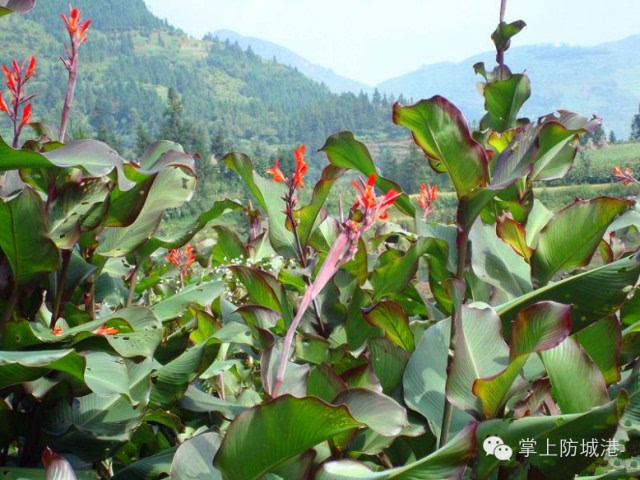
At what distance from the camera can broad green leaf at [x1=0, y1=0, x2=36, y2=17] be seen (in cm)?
99

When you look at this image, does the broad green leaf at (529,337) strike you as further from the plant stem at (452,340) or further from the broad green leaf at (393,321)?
the broad green leaf at (393,321)

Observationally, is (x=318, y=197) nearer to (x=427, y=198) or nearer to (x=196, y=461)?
(x=196, y=461)

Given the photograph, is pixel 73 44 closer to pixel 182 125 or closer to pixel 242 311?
pixel 242 311

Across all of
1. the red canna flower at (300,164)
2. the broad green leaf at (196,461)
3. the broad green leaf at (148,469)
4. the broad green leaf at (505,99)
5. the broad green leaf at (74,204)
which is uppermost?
the broad green leaf at (505,99)

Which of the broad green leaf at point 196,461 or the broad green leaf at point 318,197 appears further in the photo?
the broad green leaf at point 318,197

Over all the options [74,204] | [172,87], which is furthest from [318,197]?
[172,87]

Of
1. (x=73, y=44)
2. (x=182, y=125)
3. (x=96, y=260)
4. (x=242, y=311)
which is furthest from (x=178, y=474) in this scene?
(x=182, y=125)

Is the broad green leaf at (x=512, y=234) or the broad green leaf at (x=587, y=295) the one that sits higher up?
the broad green leaf at (x=512, y=234)

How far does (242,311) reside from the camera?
1097 millimetres

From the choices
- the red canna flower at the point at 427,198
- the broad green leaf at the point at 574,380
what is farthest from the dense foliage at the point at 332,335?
the red canna flower at the point at 427,198

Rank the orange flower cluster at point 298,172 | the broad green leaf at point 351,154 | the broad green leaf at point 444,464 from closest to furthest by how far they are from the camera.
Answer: the broad green leaf at point 444,464 → the orange flower cluster at point 298,172 → the broad green leaf at point 351,154

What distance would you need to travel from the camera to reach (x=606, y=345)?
1.00 m

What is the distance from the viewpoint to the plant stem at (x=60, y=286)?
110 cm

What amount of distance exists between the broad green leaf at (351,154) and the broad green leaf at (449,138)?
0.60 feet
